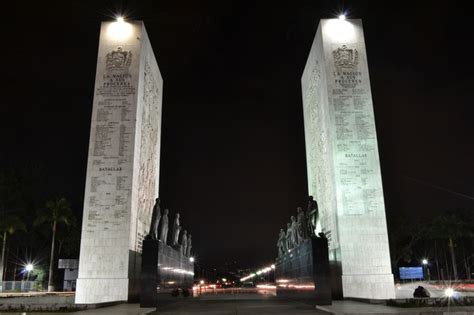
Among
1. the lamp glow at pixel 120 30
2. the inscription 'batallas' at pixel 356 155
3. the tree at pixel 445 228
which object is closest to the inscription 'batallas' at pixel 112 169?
the lamp glow at pixel 120 30

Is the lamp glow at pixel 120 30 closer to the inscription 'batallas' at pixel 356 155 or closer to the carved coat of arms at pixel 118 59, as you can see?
the carved coat of arms at pixel 118 59

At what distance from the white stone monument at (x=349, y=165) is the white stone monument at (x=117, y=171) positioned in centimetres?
975

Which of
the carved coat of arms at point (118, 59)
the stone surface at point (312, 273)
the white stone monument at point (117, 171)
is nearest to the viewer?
the stone surface at point (312, 273)

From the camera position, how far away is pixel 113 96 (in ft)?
79.6

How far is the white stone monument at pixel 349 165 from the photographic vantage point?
21859 millimetres

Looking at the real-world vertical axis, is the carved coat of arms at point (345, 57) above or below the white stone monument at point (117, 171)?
above

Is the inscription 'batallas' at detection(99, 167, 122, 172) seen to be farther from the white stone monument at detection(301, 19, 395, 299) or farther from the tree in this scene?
the tree

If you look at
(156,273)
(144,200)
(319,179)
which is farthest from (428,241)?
(156,273)

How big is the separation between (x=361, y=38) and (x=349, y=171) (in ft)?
26.1

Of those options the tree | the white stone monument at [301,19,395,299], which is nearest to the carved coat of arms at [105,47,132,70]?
the white stone monument at [301,19,395,299]

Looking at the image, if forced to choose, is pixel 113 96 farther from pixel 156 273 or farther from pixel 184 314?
pixel 184 314

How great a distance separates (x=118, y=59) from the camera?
82.1 feet

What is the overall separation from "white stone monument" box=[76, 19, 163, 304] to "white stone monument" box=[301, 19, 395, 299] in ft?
32.0

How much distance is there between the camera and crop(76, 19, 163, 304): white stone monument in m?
21.8
